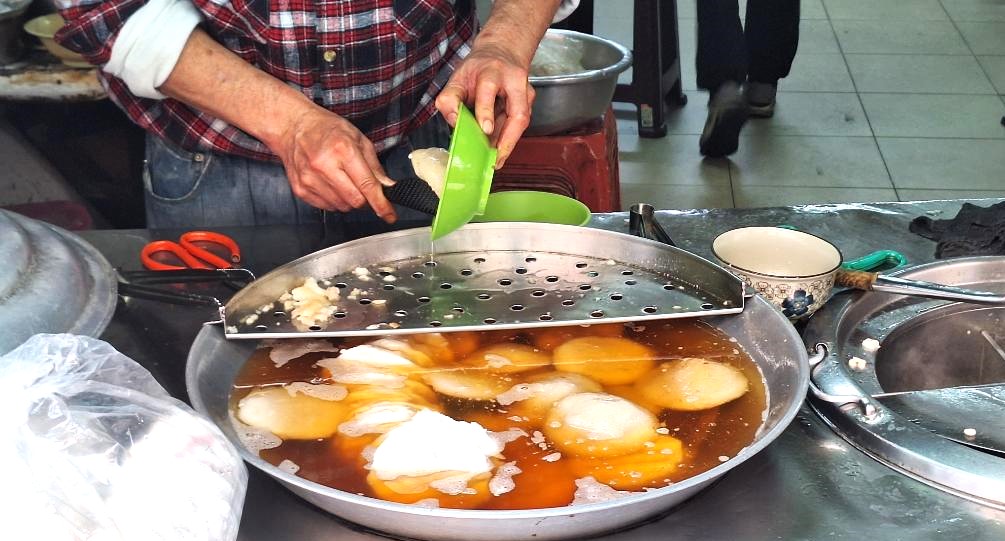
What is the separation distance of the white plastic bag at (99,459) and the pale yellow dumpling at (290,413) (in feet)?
0.67

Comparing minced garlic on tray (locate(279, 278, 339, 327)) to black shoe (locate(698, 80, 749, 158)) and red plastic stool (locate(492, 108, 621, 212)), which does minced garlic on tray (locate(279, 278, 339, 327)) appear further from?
black shoe (locate(698, 80, 749, 158))

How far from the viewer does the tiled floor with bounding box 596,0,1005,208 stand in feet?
14.6

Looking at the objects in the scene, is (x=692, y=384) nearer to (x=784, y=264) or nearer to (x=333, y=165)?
(x=784, y=264)

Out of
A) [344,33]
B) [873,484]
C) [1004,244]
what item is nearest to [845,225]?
[1004,244]

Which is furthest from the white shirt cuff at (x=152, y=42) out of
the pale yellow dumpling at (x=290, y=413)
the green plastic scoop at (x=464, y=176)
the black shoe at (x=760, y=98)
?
the black shoe at (x=760, y=98)

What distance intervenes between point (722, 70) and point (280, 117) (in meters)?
3.52

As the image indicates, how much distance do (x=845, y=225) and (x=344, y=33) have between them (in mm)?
1078

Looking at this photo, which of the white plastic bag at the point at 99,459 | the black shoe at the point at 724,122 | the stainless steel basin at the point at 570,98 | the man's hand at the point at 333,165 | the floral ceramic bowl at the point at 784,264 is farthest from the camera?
the black shoe at the point at 724,122

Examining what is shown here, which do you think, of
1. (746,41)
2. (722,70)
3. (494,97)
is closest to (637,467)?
(494,97)

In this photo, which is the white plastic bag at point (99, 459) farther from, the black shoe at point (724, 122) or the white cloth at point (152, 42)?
the black shoe at point (724, 122)

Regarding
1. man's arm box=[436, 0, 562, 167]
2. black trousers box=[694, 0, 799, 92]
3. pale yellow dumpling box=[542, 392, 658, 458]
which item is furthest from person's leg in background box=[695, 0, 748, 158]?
pale yellow dumpling box=[542, 392, 658, 458]

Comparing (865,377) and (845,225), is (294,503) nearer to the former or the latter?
(865,377)

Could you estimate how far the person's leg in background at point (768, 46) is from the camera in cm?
498

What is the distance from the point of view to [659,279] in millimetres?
1497
